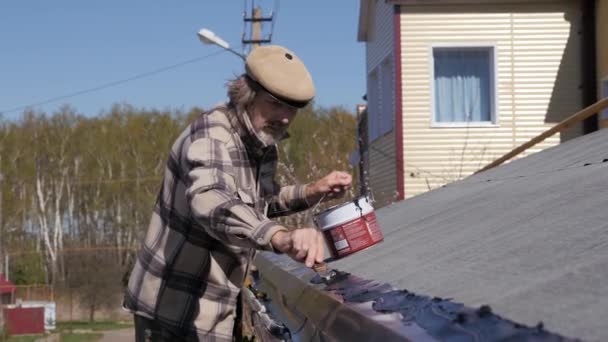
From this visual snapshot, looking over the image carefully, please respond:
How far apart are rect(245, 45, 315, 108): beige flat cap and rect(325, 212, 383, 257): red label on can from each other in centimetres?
→ 49

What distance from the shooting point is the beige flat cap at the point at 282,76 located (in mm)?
3963

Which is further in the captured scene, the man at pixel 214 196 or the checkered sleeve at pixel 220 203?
the man at pixel 214 196

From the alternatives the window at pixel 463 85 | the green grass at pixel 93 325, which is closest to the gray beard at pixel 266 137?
the window at pixel 463 85

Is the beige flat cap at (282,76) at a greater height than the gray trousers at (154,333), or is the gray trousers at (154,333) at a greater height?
the beige flat cap at (282,76)

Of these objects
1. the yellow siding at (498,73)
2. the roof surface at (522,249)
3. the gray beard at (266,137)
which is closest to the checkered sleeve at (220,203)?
the gray beard at (266,137)

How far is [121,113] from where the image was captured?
3019 inches

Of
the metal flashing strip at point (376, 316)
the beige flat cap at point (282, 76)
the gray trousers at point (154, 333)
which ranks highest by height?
the beige flat cap at point (282, 76)

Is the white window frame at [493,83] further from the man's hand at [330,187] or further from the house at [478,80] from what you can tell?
the man's hand at [330,187]

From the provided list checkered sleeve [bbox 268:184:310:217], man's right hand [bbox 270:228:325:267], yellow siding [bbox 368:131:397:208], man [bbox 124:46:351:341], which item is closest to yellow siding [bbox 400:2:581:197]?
yellow siding [bbox 368:131:397:208]

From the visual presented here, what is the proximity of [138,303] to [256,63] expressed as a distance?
1077 mm

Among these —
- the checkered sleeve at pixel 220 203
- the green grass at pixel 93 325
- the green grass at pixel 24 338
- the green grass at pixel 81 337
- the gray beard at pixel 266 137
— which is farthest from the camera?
the green grass at pixel 93 325

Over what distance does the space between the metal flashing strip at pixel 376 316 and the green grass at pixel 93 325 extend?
6594 centimetres

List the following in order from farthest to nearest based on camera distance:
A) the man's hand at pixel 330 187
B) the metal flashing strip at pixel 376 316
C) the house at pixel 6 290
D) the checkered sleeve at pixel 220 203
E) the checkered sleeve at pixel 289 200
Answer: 1. the house at pixel 6 290
2. the checkered sleeve at pixel 289 200
3. the man's hand at pixel 330 187
4. the checkered sleeve at pixel 220 203
5. the metal flashing strip at pixel 376 316

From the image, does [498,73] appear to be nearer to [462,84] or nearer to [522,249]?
[462,84]
